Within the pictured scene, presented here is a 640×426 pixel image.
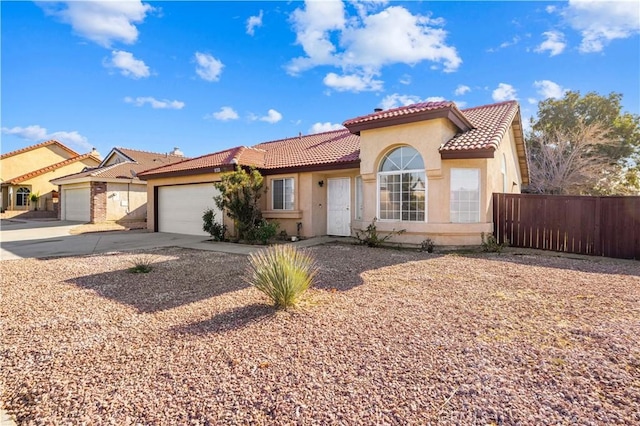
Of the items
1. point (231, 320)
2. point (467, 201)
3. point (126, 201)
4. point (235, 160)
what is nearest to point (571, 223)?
point (467, 201)

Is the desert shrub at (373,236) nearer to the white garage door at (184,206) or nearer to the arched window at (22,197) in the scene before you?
the white garage door at (184,206)

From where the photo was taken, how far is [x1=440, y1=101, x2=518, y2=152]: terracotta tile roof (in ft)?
35.9

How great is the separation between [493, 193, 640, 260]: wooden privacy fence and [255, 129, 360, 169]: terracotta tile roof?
6.26 meters

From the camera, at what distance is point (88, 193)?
987 inches

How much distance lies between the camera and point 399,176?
12328mm

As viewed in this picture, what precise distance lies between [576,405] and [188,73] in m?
19.9

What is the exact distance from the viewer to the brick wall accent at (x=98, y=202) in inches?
907

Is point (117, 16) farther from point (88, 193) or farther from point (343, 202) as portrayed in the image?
point (88, 193)

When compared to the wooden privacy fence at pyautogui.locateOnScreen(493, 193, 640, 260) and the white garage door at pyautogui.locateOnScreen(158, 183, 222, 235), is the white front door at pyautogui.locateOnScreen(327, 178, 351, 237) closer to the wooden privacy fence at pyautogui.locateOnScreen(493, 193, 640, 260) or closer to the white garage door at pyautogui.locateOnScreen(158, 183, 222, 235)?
the white garage door at pyautogui.locateOnScreen(158, 183, 222, 235)

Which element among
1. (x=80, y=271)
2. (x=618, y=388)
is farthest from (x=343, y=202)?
(x=618, y=388)

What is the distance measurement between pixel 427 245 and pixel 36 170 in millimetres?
41529

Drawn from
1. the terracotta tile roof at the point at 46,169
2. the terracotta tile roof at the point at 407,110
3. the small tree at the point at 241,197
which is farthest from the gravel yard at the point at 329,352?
the terracotta tile roof at the point at 46,169

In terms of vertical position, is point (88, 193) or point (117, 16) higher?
point (117, 16)

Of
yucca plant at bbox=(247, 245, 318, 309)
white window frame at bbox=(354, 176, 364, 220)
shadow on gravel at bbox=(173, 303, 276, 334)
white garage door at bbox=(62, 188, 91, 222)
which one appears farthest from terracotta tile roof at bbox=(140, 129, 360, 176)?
white garage door at bbox=(62, 188, 91, 222)
